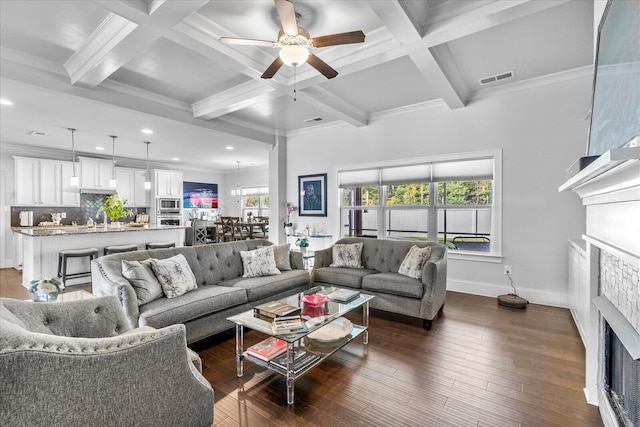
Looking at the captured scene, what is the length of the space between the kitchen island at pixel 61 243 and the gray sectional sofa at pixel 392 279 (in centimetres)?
374

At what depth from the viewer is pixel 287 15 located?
210 cm

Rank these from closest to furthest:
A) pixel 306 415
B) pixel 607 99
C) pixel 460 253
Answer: pixel 607 99 → pixel 306 415 → pixel 460 253

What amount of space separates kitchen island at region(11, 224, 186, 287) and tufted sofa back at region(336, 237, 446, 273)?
13.9ft

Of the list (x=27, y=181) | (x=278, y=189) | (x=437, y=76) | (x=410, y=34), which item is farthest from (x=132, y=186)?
(x=410, y=34)

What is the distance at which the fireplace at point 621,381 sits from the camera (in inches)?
53.7

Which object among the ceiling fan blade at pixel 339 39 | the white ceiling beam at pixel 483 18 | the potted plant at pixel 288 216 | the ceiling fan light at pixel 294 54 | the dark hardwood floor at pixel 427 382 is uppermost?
the white ceiling beam at pixel 483 18

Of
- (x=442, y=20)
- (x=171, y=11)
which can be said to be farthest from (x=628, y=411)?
(x=171, y=11)

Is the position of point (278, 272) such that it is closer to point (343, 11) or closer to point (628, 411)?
point (343, 11)

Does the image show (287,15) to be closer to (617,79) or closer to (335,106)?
(617,79)

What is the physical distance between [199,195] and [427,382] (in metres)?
10.1

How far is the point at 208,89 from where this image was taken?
4188 millimetres

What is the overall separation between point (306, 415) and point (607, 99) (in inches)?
101

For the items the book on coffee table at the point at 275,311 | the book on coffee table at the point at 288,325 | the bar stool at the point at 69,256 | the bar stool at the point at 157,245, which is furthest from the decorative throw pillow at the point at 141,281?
the bar stool at the point at 157,245

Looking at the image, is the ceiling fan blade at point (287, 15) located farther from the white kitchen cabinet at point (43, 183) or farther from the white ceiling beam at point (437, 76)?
the white kitchen cabinet at point (43, 183)
